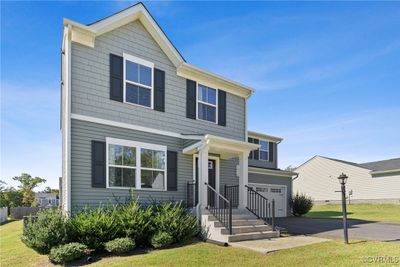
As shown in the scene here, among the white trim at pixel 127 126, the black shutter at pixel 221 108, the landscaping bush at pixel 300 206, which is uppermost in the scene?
the black shutter at pixel 221 108

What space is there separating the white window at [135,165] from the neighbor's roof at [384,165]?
27956 mm

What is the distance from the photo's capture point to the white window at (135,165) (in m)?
10.3

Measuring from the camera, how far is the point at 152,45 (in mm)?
11859

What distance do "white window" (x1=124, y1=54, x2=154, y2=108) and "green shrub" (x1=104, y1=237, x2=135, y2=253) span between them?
4.62m

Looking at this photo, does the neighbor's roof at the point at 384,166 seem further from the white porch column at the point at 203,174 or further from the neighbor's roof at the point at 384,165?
the white porch column at the point at 203,174

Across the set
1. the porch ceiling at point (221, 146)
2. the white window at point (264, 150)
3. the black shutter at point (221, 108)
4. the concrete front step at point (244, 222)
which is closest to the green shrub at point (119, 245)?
the concrete front step at point (244, 222)

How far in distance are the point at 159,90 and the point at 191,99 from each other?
155cm

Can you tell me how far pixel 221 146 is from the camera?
12.1 metres

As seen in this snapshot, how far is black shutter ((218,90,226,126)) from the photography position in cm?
1385

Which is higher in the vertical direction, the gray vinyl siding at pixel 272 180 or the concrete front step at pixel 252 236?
the gray vinyl siding at pixel 272 180

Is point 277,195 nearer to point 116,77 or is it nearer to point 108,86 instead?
point 116,77

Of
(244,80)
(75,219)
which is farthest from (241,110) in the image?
(75,219)

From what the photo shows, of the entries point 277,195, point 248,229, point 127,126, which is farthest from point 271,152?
point 127,126

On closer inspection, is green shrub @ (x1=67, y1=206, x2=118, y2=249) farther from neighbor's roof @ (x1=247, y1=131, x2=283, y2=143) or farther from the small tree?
the small tree
